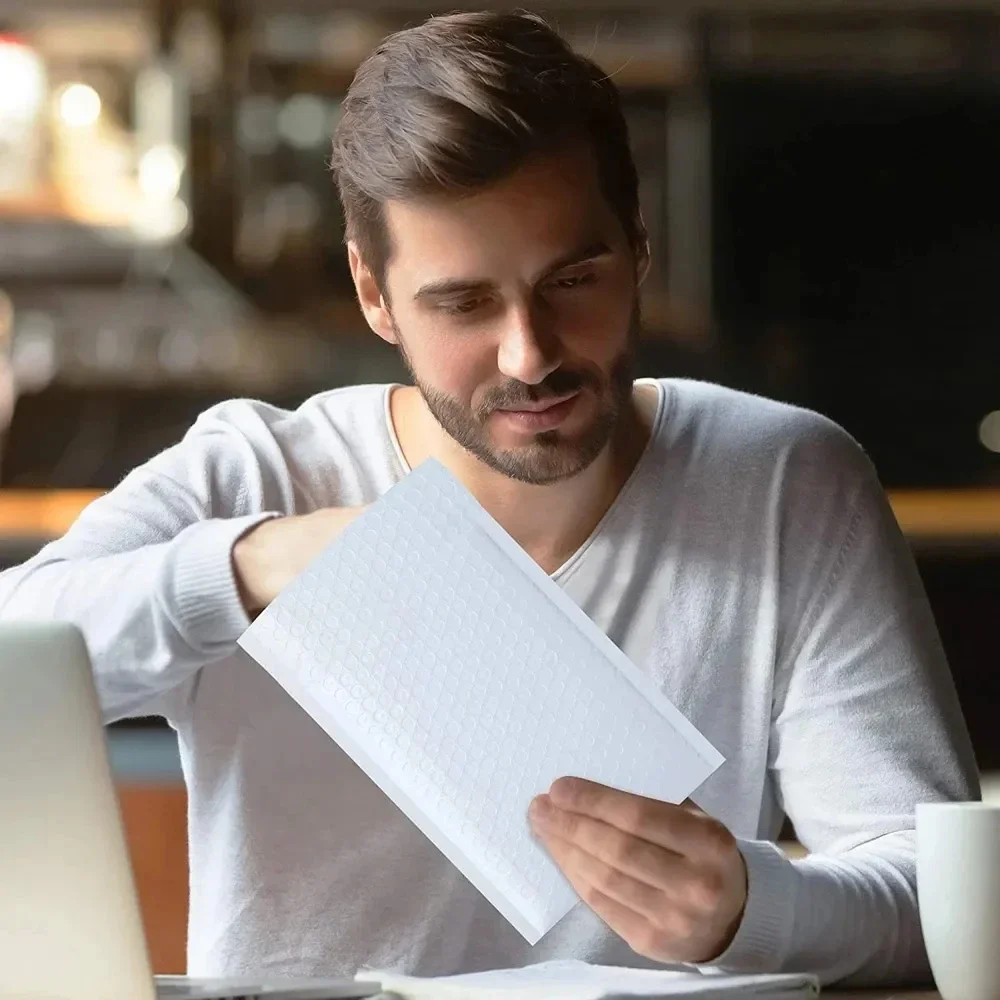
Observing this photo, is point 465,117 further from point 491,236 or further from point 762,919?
point 762,919

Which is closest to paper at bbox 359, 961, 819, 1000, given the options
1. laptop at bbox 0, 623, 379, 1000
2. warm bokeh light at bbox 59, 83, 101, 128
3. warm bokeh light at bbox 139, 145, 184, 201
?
laptop at bbox 0, 623, 379, 1000

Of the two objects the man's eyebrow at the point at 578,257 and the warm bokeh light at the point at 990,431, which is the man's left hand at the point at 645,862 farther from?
the warm bokeh light at the point at 990,431

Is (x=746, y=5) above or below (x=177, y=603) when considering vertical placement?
above

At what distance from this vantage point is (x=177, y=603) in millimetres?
997

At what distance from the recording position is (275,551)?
980 millimetres

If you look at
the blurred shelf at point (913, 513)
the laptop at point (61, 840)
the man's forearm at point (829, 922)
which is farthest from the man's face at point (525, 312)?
the blurred shelf at point (913, 513)

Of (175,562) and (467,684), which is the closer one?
(467,684)

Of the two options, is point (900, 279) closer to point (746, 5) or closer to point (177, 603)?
point (746, 5)

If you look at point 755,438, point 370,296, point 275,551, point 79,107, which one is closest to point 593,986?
point 275,551

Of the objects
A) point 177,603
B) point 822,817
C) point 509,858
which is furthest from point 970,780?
point 177,603

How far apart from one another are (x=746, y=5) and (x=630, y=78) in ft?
0.93

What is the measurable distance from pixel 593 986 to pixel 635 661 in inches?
19.1

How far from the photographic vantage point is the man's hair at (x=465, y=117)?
3.75ft

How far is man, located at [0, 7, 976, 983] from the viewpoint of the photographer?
1129 millimetres
